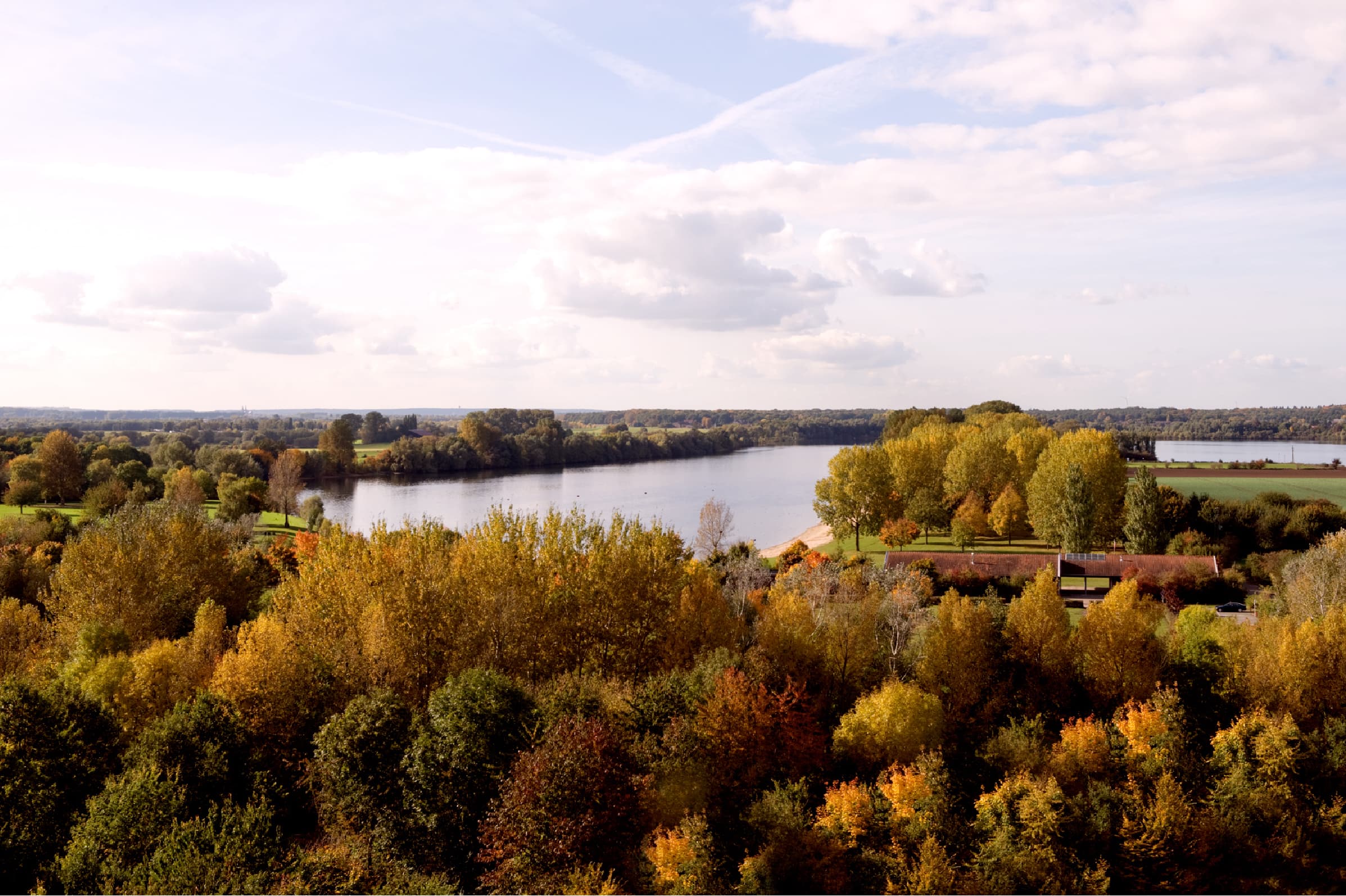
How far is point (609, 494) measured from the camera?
89938 millimetres

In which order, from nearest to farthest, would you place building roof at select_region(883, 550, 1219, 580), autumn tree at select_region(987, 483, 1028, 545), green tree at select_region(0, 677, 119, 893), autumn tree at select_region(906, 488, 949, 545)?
green tree at select_region(0, 677, 119, 893) → building roof at select_region(883, 550, 1219, 580) → autumn tree at select_region(987, 483, 1028, 545) → autumn tree at select_region(906, 488, 949, 545)

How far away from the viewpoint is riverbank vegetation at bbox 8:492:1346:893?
1786 centimetres

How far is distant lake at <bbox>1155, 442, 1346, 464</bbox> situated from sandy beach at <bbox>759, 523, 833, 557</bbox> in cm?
5884

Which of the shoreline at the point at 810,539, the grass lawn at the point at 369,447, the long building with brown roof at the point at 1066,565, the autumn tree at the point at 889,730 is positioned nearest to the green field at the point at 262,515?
the shoreline at the point at 810,539

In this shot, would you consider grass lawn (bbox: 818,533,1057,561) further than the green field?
No

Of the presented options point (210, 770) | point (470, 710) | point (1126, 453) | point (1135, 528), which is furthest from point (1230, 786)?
point (1126, 453)

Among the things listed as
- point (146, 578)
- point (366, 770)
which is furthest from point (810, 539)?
point (366, 770)

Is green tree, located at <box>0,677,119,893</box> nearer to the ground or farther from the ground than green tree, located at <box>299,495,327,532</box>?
nearer to the ground

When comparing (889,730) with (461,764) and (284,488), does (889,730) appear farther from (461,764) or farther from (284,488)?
(284,488)

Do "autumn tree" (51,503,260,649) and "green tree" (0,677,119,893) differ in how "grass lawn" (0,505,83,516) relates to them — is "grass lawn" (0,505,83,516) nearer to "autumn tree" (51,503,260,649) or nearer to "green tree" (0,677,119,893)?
"autumn tree" (51,503,260,649)

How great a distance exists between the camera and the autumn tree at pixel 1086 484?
56.4m

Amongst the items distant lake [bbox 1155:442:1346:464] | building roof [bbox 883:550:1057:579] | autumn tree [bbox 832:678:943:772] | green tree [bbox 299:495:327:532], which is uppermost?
distant lake [bbox 1155:442:1346:464]

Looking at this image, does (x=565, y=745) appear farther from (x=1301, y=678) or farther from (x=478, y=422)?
(x=478, y=422)

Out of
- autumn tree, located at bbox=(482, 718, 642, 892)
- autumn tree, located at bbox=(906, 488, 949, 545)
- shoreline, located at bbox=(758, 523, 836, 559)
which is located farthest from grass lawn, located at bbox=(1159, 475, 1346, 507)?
autumn tree, located at bbox=(482, 718, 642, 892)
